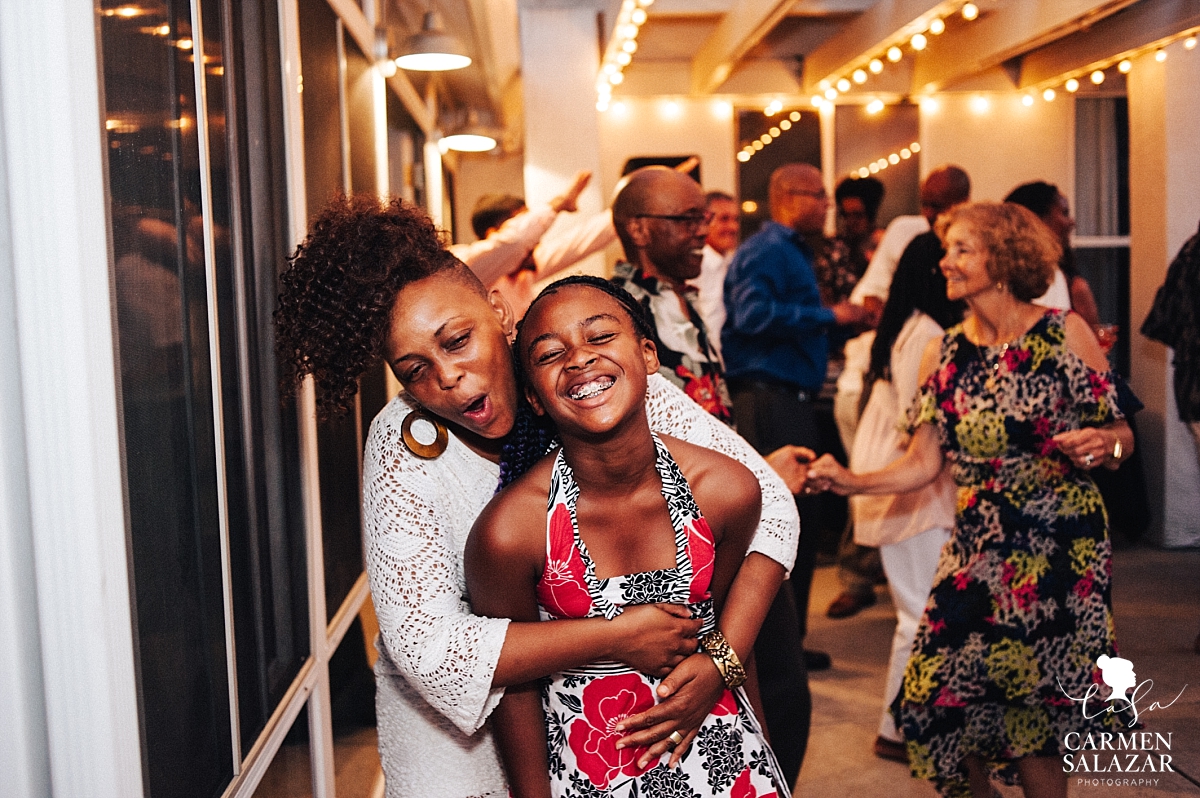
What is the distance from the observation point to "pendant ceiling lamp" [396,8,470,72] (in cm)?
389

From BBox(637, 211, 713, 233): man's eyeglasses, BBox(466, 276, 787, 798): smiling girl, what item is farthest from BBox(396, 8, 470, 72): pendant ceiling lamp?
BBox(466, 276, 787, 798): smiling girl

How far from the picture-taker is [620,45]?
19.2 ft

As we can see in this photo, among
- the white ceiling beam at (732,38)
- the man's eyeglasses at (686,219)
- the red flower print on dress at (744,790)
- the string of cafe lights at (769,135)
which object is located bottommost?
the red flower print on dress at (744,790)

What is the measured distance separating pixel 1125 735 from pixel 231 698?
3.18 m

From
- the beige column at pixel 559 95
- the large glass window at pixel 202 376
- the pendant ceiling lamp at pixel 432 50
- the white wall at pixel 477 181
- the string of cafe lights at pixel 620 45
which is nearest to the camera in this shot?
the large glass window at pixel 202 376

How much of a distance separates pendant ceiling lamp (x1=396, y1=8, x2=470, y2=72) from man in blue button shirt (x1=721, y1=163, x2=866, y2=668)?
1.37 meters

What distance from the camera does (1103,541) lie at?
2639 millimetres

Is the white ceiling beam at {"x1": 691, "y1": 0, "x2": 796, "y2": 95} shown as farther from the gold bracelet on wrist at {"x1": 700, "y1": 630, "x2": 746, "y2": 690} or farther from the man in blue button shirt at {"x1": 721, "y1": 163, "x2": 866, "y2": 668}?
the gold bracelet on wrist at {"x1": 700, "y1": 630, "x2": 746, "y2": 690}

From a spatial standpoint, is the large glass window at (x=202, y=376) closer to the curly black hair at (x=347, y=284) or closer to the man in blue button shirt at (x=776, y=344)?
the curly black hair at (x=347, y=284)

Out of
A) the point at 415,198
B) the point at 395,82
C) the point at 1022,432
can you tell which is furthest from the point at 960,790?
the point at 415,198

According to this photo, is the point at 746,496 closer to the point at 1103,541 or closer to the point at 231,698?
the point at 231,698

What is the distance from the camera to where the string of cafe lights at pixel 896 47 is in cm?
563

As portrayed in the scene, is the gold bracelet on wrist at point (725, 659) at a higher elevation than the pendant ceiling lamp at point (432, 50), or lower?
lower

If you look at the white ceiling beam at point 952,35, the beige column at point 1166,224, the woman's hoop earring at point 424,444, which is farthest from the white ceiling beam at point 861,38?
the woman's hoop earring at point 424,444
